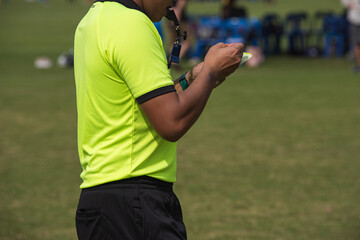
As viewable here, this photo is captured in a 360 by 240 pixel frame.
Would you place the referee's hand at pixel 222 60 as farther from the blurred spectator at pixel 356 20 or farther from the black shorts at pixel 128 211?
the blurred spectator at pixel 356 20

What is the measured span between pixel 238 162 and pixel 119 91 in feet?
17.0

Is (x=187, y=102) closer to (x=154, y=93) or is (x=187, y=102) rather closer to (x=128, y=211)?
(x=154, y=93)

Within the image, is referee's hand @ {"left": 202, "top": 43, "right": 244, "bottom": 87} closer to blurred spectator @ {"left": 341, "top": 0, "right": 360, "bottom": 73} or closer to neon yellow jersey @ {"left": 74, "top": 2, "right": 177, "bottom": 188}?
neon yellow jersey @ {"left": 74, "top": 2, "right": 177, "bottom": 188}

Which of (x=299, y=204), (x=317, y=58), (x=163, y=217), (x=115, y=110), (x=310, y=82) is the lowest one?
(x=317, y=58)

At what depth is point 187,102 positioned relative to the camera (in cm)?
239

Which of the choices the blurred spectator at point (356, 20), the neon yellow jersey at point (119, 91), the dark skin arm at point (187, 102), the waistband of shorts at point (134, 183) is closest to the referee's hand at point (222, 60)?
the dark skin arm at point (187, 102)

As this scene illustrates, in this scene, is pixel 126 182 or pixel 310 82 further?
pixel 310 82

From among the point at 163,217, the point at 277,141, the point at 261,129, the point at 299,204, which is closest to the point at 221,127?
the point at 261,129

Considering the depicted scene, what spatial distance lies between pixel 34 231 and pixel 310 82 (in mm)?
9230

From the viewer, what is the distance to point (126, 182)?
2.53 m

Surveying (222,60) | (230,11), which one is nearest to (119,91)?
(222,60)

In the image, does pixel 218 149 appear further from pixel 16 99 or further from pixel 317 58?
pixel 317 58

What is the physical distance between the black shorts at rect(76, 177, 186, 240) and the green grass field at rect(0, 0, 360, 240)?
111 inches

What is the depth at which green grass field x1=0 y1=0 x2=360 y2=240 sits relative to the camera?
5.63 m
